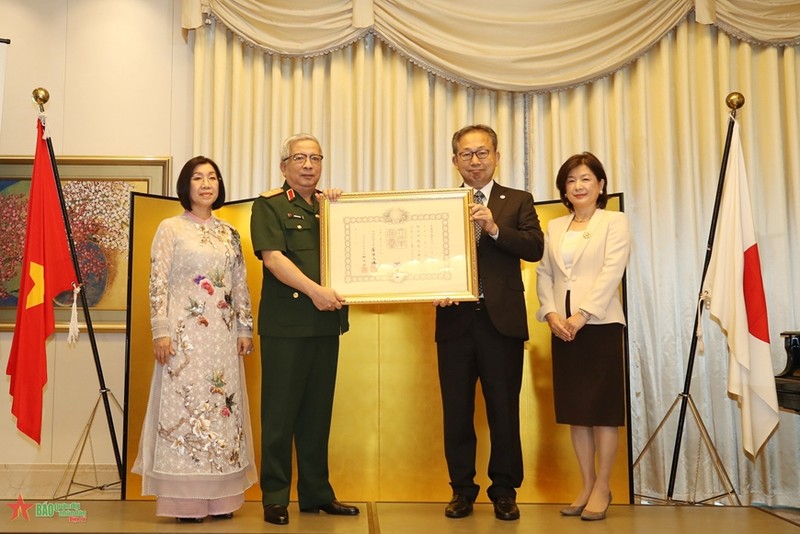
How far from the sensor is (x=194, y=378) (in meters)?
3.01

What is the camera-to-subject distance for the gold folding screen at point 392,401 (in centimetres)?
372

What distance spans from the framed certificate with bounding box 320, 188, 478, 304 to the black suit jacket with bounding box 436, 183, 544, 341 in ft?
0.27

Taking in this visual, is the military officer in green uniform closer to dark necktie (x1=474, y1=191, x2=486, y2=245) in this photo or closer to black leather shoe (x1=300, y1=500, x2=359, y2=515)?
black leather shoe (x1=300, y1=500, x2=359, y2=515)

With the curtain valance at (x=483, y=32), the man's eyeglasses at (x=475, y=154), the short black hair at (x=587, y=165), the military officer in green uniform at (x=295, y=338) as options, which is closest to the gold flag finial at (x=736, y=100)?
the curtain valance at (x=483, y=32)

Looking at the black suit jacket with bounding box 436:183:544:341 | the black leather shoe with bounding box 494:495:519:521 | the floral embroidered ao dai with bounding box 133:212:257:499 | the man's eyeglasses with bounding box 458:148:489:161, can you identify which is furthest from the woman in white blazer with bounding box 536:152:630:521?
the floral embroidered ao dai with bounding box 133:212:257:499

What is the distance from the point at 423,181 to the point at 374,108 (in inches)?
21.0

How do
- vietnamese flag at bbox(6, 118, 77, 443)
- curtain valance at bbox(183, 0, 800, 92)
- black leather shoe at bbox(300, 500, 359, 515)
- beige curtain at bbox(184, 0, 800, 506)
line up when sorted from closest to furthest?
black leather shoe at bbox(300, 500, 359, 515)
vietnamese flag at bbox(6, 118, 77, 443)
beige curtain at bbox(184, 0, 800, 506)
curtain valance at bbox(183, 0, 800, 92)

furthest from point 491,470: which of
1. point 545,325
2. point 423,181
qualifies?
point 423,181

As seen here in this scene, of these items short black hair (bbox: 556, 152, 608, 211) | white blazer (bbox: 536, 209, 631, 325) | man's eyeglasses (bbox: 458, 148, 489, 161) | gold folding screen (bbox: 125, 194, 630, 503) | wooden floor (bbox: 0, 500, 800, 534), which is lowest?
wooden floor (bbox: 0, 500, 800, 534)

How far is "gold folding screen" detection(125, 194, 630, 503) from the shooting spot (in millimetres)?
3721

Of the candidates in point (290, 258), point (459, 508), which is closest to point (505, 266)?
point (290, 258)

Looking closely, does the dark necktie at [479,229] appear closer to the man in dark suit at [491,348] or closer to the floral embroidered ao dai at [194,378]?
the man in dark suit at [491,348]

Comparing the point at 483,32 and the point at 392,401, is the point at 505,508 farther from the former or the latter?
the point at 483,32

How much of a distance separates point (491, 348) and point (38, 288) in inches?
89.7
